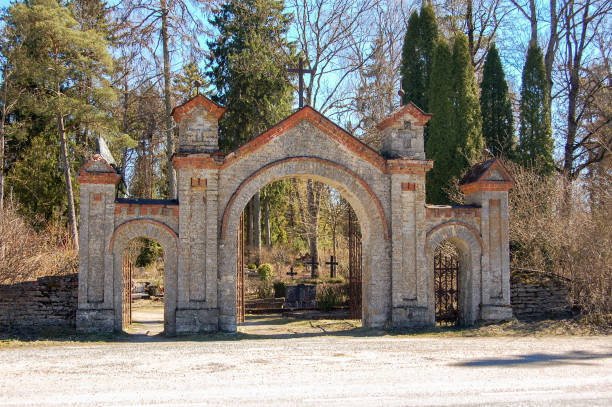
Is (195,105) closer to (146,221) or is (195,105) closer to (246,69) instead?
(146,221)

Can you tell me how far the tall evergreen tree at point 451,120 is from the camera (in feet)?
67.3

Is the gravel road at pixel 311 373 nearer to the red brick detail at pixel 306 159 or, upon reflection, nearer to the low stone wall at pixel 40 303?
the low stone wall at pixel 40 303

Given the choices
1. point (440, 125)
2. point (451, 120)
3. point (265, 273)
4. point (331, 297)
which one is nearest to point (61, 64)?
point (265, 273)

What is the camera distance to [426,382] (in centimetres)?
805

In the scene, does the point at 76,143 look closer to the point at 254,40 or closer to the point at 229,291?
the point at 254,40

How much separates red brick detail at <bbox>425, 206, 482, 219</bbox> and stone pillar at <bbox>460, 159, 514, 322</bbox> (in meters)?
0.22

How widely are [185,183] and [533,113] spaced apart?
15.0m

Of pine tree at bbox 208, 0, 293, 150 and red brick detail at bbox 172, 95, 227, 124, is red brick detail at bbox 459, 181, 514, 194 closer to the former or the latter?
red brick detail at bbox 172, 95, 227, 124

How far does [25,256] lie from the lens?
15.3m

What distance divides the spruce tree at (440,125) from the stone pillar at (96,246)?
11900 millimetres

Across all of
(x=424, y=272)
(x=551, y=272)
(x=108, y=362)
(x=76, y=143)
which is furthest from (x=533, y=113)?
(x=76, y=143)

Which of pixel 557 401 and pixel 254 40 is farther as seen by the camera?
pixel 254 40

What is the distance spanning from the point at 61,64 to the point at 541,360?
20.9 m

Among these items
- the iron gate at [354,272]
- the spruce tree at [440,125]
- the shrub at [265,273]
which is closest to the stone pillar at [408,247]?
the iron gate at [354,272]
